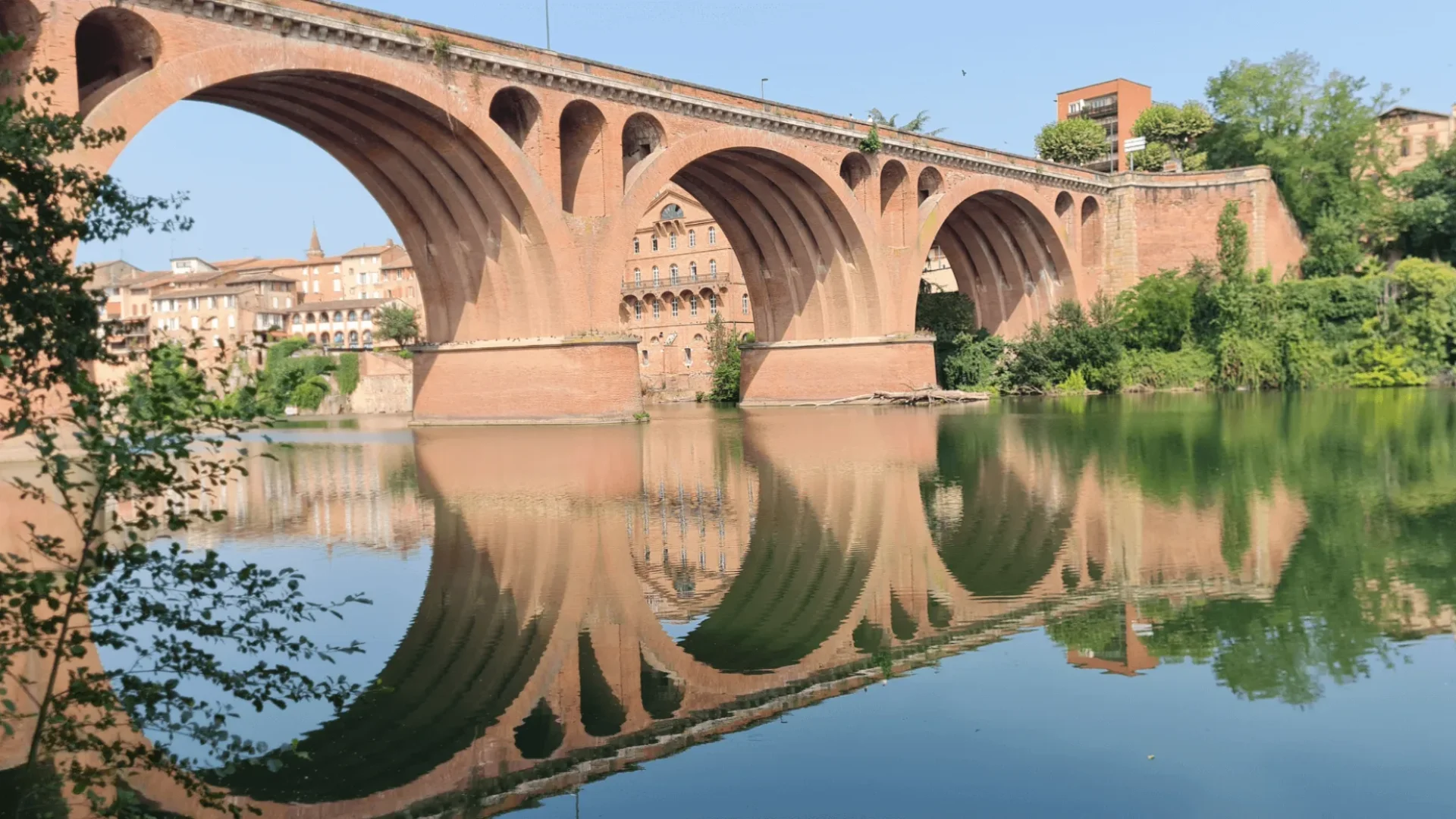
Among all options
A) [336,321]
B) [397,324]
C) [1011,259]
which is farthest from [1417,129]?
[336,321]

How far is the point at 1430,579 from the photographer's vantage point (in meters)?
10.6

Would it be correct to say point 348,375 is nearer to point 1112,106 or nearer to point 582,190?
point 582,190

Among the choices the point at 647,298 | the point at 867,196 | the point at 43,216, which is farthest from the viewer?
the point at 647,298

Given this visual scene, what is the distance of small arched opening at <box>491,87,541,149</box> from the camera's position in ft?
107

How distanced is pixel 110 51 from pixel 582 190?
476 inches

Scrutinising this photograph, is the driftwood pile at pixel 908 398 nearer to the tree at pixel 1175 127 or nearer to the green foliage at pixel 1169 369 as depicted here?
the green foliage at pixel 1169 369

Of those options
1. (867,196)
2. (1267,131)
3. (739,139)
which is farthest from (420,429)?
(1267,131)

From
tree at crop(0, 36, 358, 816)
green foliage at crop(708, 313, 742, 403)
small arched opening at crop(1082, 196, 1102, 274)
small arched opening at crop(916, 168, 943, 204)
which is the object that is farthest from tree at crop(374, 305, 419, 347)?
tree at crop(0, 36, 358, 816)

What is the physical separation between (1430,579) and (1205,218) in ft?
159

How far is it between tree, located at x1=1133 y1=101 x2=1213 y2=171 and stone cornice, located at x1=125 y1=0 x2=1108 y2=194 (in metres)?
29.0

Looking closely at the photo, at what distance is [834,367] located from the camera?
151 feet

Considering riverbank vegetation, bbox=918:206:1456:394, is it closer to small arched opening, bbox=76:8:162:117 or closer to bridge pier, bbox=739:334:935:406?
bridge pier, bbox=739:334:935:406

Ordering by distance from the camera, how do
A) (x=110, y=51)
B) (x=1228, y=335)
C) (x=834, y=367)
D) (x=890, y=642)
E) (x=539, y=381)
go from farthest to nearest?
(x=1228, y=335)
(x=834, y=367)
(x=539, y=381)
(x=110, y=51)
(x=890, y=642)

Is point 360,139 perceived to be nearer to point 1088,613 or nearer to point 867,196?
point 867,196
